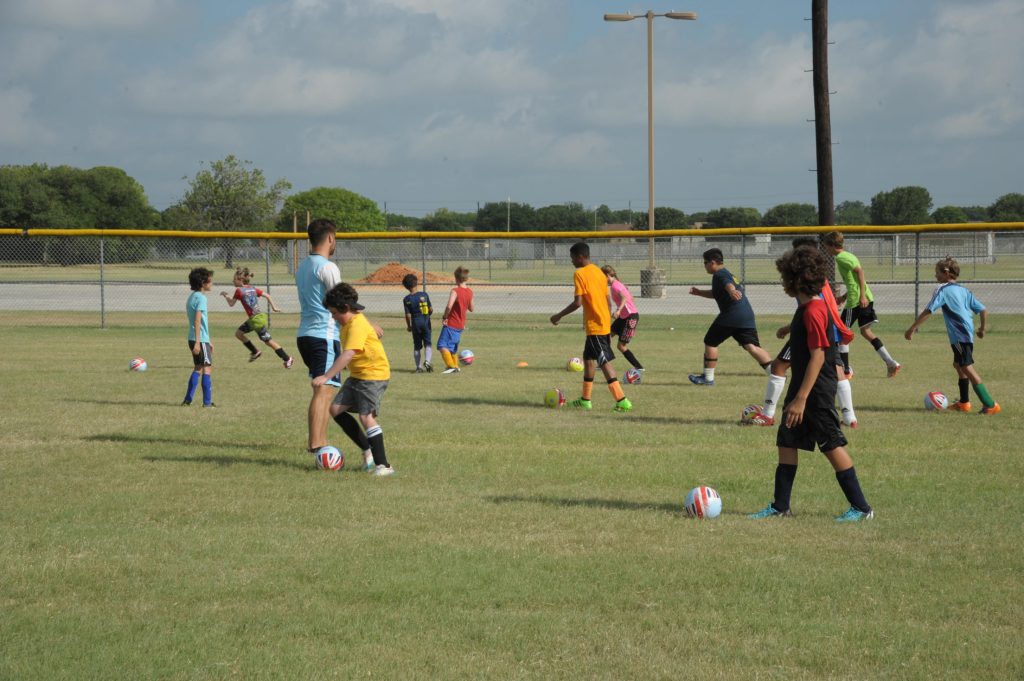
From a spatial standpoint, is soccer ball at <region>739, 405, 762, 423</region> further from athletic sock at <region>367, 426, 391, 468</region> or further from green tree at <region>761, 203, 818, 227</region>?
green tree at <region>761, 203, 818, 227</region>

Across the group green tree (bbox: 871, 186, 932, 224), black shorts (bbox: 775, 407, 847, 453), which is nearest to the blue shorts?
black shorts (bbox: 775, 407, 847, 453)

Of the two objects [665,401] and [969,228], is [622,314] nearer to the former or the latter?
[665,401]

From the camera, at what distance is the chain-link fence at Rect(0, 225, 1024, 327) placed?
2709 cm

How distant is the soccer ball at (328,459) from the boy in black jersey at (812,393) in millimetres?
3689

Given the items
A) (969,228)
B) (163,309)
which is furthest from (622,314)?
(163,309)

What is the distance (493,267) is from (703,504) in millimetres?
35837

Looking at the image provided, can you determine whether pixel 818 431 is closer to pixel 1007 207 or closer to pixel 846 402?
pixel 846 402

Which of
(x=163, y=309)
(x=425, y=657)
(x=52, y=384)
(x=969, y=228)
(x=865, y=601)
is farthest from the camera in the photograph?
(x=163, y=309)

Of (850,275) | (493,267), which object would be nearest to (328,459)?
(850,275)

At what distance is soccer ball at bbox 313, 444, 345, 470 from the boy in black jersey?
3.69m

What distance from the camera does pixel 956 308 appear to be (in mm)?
11984

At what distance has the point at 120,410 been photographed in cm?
1257

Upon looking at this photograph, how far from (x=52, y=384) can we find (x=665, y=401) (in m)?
8.44

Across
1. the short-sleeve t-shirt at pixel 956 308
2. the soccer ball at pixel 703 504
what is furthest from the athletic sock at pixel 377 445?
the short-sleeve t-shirt at pixel 956 308
